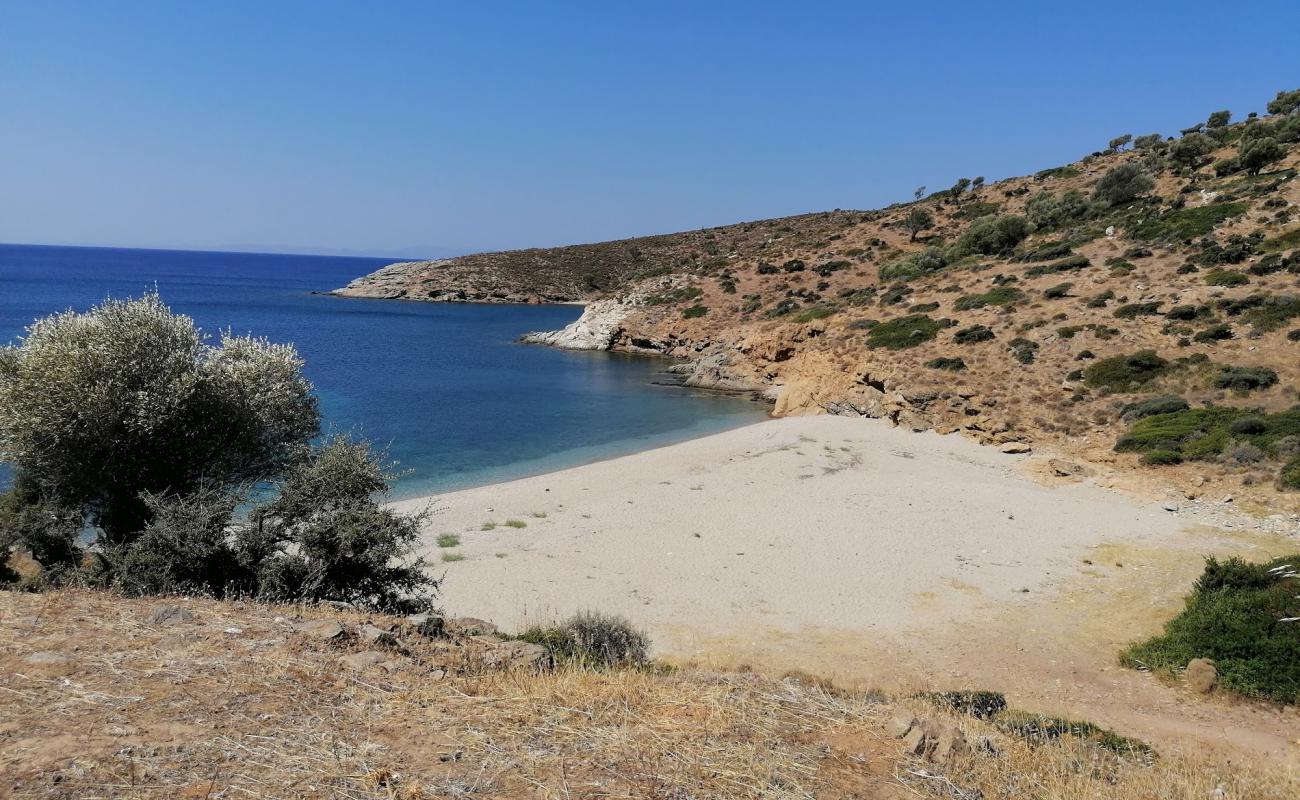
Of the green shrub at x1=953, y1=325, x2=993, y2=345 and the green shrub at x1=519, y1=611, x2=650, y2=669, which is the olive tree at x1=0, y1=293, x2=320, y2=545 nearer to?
the green shrub at x1=519, y1=611, x2=650, y2=669

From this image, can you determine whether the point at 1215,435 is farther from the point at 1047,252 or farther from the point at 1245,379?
the point at 1047,252

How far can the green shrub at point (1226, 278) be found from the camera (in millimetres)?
30453

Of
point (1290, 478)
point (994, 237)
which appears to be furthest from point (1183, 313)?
point (994, 237)

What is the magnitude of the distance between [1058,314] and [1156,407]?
9.33 m

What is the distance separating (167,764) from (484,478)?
64.4ft

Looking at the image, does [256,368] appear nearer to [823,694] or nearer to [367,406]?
[823,694]

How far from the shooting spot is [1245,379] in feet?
78.3

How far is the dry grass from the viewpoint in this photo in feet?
15.5

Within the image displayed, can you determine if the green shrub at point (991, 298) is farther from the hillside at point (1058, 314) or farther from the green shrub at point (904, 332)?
the green shrub at point (904, 332)

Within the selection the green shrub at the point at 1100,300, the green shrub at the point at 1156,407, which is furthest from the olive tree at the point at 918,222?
the green shrub at the point at 1156,407

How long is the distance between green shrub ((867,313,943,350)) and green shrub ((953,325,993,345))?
1.41 meters

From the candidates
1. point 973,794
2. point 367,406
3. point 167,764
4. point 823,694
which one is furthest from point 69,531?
point 367,406

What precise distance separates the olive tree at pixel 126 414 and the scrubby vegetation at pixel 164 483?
0.02 m

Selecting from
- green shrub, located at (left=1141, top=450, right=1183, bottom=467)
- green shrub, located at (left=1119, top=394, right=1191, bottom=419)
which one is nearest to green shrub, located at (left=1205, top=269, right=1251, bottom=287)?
green shrub, located at (left=1119, top=394, right=1191, bottom=419)
